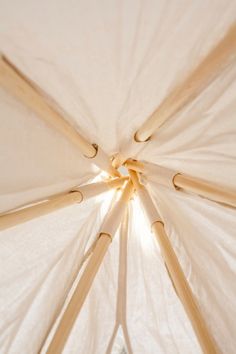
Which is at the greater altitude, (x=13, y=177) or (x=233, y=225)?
(x=233, y=225)

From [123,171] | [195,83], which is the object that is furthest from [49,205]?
[123,171]

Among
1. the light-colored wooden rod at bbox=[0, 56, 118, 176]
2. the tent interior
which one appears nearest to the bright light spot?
the tent interior

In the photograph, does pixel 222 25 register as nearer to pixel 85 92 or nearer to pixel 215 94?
pixel 215 94

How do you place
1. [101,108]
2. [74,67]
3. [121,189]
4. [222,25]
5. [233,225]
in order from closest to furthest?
[222,25] < [74,67] < [101,108] < [233,225] < [121,189]

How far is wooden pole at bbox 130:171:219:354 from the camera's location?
46.3 inches

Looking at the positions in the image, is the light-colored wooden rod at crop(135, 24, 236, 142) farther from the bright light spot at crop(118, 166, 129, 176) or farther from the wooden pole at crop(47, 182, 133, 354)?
the bright light spot at crop(118, 166, 129, 176)

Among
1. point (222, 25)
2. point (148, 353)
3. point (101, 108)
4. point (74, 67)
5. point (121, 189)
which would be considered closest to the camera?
point (222, 25)

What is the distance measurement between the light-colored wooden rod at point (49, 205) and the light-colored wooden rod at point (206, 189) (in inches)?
14.4

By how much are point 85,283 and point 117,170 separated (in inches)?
25.5

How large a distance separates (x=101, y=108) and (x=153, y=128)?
0.21 meters

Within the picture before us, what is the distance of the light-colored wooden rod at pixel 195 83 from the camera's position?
101cm

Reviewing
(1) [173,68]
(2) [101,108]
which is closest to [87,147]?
(2) [101,108]

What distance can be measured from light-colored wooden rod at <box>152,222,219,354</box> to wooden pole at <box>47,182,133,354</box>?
186mm

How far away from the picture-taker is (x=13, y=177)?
4.29 ft
